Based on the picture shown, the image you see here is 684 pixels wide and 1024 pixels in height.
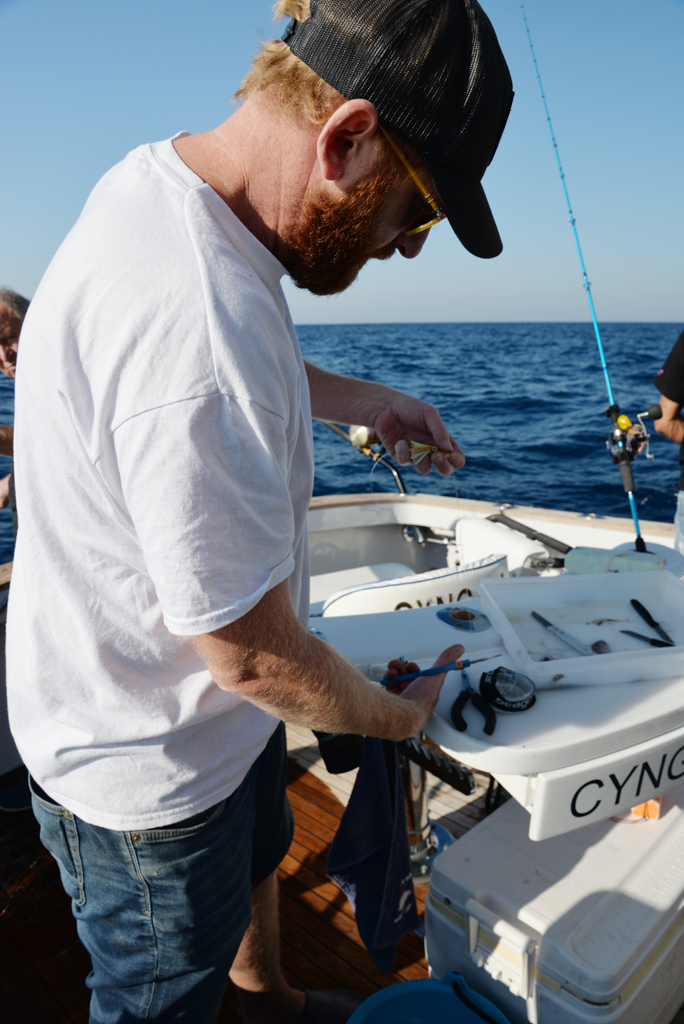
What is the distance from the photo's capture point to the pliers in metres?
1.17

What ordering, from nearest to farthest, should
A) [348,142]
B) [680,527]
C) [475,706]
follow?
[348,142] < [475,706] < [680,527]

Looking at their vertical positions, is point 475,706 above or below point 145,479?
below

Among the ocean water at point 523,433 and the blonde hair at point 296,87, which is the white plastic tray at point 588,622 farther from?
the ocean water at point 523,433

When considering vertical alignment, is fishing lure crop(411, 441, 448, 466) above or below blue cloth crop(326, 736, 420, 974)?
above

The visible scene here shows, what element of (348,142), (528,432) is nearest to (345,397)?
(348,142)

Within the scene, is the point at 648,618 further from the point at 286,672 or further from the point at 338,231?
the point at 338,231

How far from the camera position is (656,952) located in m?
1.31

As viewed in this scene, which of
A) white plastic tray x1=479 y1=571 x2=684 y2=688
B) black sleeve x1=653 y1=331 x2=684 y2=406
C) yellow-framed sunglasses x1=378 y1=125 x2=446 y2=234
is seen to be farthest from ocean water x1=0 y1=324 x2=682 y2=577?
yellow-framed sunglasses x1=378 y1=125 x2=446 y2=234

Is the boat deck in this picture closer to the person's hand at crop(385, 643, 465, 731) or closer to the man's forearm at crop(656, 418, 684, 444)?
the person's hand at crop(385, 643, 465, 731)

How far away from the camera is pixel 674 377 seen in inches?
125

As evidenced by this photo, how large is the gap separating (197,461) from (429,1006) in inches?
50.5

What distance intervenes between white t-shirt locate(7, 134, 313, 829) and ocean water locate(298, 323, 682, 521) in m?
3.38

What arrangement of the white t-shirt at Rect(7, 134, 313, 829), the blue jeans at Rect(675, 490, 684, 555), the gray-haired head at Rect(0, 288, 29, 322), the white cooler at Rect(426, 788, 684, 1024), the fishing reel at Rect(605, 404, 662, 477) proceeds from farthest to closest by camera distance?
the blue jeans at Rect(675, 490, 684, 555)
the fishing reel at Rect(605, 404, 662, 477)
the gray-haired head at Rect(0, 288, 29, 322)
the white cooler at Rect(426, 788, 684, 1024)
the white t-shirt at Rect(7, 134, 313, 829)

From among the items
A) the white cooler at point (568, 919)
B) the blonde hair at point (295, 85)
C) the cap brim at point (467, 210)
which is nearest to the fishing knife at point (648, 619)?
the white cooler at point (568, 919)
